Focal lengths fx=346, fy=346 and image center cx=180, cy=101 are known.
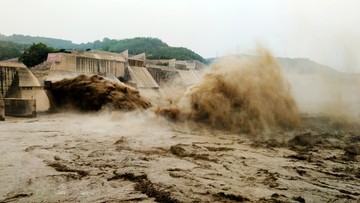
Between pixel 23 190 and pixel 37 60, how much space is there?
2652cm

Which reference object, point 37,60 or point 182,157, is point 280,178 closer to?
point 182,157

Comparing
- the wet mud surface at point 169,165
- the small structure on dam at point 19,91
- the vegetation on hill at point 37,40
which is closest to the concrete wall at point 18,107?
the small structure on dam at point 19,91

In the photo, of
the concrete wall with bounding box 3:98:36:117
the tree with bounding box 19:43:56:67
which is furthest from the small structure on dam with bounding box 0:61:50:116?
the tree with bounding box 19:43:56:67

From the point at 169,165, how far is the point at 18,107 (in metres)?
12.9

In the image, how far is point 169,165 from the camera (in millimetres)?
9031

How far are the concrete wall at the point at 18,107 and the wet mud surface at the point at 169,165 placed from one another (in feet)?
8.34

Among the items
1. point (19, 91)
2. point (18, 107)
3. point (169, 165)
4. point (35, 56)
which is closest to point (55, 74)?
point (19, 91)

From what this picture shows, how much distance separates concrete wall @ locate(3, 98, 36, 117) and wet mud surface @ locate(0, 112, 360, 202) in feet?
8.34

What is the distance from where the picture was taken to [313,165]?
9891 millimetres

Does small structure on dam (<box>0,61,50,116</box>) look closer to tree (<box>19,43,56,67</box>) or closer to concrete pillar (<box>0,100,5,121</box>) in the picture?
concrete pillar (<box>0,100,5,121</box>)

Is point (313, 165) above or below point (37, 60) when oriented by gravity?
below

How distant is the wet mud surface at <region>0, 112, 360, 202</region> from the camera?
22.2 ft

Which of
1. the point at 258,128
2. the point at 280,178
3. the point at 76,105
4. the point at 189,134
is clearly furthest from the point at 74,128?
the point at 280,178

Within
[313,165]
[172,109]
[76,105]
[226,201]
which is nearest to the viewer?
[226,201]
